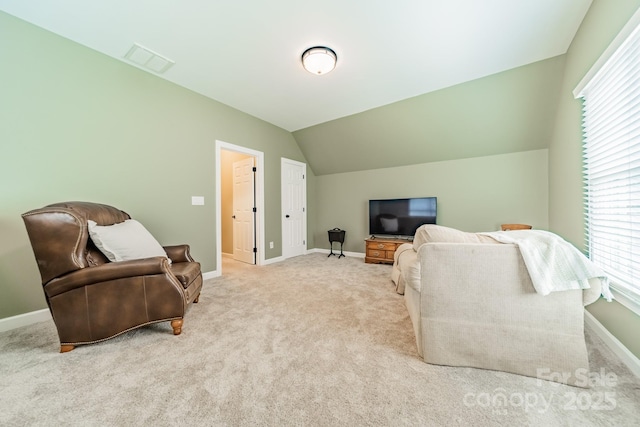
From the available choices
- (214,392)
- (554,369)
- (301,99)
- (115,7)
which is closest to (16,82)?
(115,7)

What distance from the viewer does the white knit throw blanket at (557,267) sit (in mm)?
1156

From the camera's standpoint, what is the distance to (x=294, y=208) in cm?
492

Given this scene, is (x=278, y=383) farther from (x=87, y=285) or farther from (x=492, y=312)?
(x=87, y=285)

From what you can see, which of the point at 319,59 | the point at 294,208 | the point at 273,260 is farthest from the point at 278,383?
the point at 294,208

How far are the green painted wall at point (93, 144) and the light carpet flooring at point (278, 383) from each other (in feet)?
3.71

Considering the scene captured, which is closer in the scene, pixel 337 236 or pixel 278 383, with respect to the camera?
pixel 278 383

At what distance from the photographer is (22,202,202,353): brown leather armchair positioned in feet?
4.97

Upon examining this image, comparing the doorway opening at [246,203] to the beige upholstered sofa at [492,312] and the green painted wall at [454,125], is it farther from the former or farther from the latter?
the beige upholstered sofa at [492,312]

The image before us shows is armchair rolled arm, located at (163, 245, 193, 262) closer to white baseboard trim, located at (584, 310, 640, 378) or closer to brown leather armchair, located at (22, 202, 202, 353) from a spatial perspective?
brown leather armchair, located at (22, 202, 202, 353)

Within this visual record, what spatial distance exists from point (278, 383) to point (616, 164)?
271cm

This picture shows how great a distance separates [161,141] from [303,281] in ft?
8.72

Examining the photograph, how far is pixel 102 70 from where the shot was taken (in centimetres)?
241

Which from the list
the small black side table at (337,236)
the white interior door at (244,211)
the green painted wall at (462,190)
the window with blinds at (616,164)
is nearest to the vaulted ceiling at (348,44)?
the green painted wall at (462,190)

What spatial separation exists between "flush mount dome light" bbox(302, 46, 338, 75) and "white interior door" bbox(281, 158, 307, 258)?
2308 millimetres
